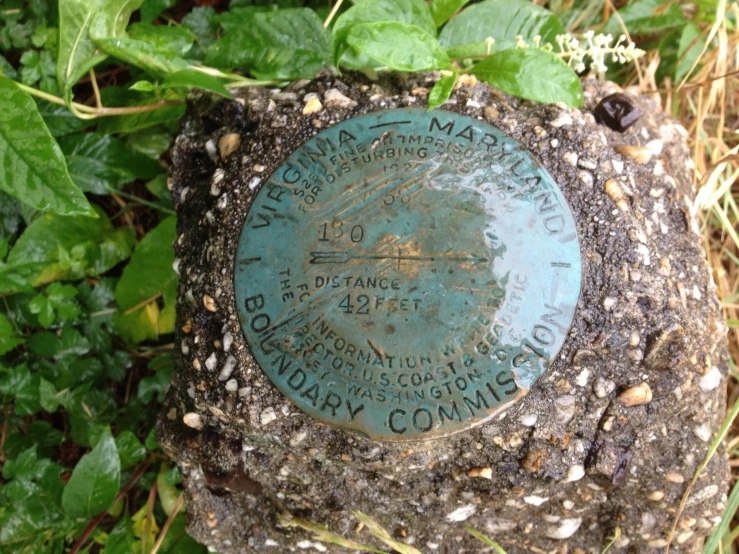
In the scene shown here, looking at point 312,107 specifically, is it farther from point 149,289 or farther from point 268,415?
point 149,289

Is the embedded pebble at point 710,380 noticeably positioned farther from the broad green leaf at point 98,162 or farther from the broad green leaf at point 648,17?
the broad green leaf at point 98,162

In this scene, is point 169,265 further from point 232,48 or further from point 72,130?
point 232,48

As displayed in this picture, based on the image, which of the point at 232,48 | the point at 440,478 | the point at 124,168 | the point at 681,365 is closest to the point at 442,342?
the point at 440,478

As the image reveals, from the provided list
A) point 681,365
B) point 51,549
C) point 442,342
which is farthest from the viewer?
point 51,549

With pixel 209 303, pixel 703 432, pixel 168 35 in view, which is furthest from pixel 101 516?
pixel 703 432

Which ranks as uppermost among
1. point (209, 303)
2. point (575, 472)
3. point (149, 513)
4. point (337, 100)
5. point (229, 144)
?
point (337, 100)

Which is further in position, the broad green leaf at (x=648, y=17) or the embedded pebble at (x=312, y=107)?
the broad green leaf at (x=648, y=17)

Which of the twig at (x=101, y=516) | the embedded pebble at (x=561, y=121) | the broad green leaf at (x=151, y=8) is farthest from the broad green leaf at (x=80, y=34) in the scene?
the twig at (x=101, y=516)
